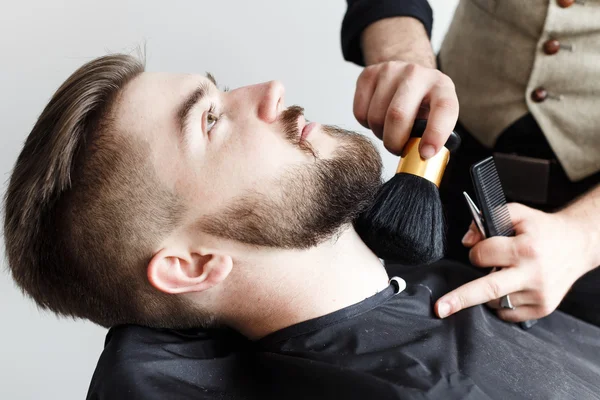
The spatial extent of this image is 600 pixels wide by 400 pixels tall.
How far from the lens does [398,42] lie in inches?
52.9

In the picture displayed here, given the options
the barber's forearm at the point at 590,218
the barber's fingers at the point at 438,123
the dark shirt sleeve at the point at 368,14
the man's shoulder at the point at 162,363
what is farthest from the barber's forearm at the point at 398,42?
the man's shoulder at the point at 162,363

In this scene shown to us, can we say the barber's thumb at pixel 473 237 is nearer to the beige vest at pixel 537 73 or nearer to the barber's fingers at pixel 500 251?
the barber's fingers at pixel 500 251

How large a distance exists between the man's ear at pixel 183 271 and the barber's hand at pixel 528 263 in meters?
0.40

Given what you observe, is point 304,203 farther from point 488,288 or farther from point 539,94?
point 539,94

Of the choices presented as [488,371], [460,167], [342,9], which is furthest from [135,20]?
[488,371]

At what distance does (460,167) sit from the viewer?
4.61 ft

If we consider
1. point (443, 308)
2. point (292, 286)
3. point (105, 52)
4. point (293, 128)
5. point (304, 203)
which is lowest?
point (443, 308)

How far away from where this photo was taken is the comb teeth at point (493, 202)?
1091 millimetres

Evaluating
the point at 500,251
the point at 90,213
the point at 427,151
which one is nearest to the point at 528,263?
the point at 500,251

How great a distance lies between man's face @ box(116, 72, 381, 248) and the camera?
1004mm

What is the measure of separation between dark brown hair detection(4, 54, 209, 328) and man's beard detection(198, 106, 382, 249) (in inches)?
4.1

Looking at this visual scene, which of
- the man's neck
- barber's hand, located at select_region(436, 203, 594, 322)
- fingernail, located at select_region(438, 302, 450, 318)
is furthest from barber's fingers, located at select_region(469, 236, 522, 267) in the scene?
the man's neck

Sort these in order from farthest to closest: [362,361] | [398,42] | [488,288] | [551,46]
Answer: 1. [398,42]
2. [551,46]
3. [488,288]
4. [362,361]

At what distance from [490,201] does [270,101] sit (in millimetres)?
437
